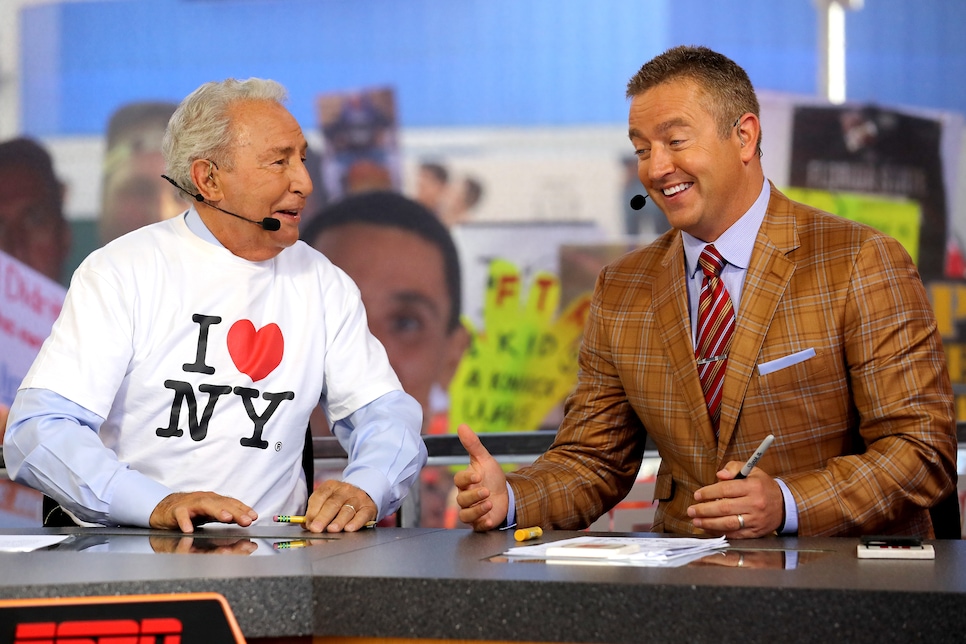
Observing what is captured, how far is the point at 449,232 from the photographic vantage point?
3.83 metres

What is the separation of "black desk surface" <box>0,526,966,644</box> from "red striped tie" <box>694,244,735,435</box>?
0.59m

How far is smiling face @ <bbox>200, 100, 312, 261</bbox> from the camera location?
2.11m

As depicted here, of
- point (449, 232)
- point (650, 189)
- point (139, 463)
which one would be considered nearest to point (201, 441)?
point (139, 463)

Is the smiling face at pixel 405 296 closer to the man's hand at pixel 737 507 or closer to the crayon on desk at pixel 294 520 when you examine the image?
the crayon on desk at pixel 294 520

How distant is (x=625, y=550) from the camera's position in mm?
1262

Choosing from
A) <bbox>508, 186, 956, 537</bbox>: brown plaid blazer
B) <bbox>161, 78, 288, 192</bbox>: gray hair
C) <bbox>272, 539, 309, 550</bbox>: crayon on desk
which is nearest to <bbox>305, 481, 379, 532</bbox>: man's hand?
<bbox>272, 539, 309, 550</bbox>: crayon on desk

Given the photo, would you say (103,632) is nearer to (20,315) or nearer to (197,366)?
(197,366)

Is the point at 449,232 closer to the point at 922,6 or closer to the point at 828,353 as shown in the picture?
the point at 922,6

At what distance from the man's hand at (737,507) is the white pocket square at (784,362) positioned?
10.2 inches

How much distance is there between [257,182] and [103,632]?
1163mm

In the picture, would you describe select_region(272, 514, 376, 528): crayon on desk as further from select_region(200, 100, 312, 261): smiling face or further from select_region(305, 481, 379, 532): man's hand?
select_region(200, 100, 312, 261): smiling face

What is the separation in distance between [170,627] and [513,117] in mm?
2947

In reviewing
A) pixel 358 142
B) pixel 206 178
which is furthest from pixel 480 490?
pixel 358 142

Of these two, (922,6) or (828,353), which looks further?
(922,6)
